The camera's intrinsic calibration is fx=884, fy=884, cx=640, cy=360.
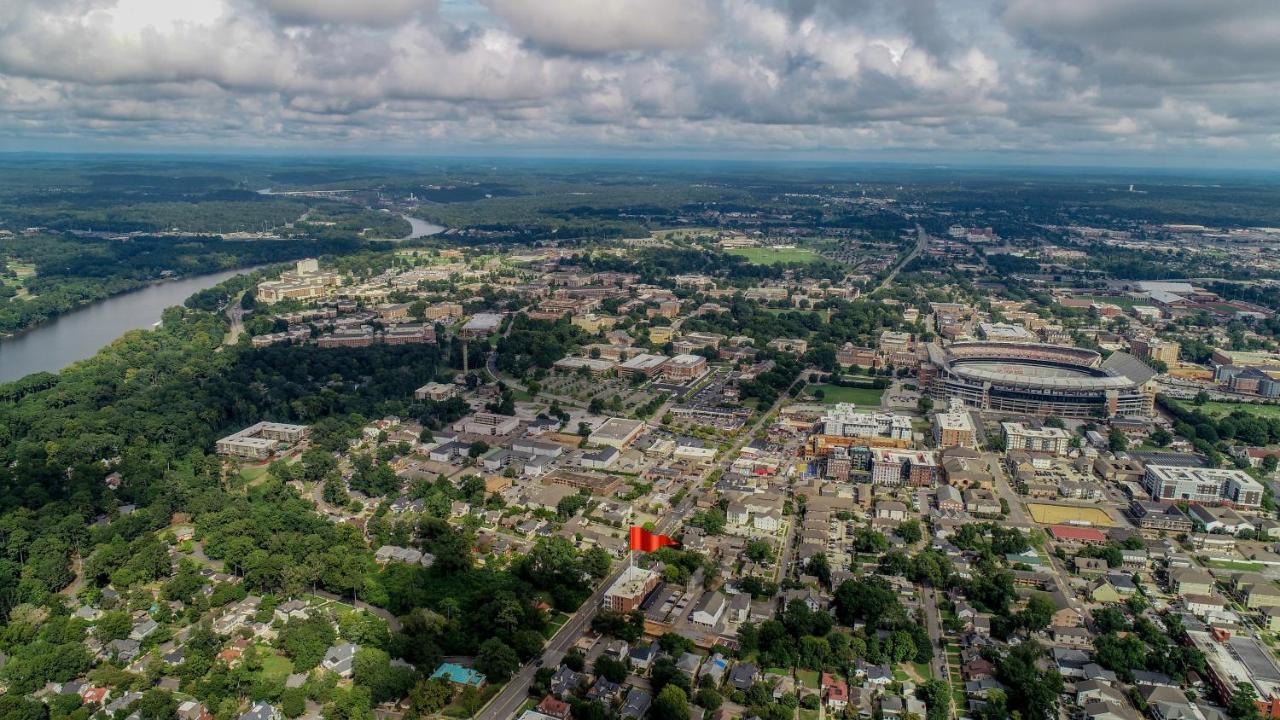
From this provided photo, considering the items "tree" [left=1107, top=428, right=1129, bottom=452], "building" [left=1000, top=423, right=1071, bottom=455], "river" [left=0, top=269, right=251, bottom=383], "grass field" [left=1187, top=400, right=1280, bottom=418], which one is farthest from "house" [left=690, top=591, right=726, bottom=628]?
"river" [left=0, top=269, right=251, bottom=383]

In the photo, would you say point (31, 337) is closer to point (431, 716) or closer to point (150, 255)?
point (150, 255)

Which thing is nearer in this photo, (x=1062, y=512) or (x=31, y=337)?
(x=1062, y=512)

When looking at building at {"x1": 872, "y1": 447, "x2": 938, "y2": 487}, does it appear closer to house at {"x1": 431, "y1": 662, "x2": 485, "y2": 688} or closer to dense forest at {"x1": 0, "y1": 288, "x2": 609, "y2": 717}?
dense forest at {"x1": 0, "y1": 288, "x2": 609, "y2": 717}

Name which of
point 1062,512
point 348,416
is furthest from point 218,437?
point 1062,512

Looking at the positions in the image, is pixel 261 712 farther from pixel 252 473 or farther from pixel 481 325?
pixel 481 325

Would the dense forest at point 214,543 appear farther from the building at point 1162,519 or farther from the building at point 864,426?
the building at point 1162,519

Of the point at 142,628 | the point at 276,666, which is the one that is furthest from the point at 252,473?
the point at 276,666

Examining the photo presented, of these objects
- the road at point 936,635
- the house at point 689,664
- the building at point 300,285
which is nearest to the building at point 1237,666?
the road at point 936,635
